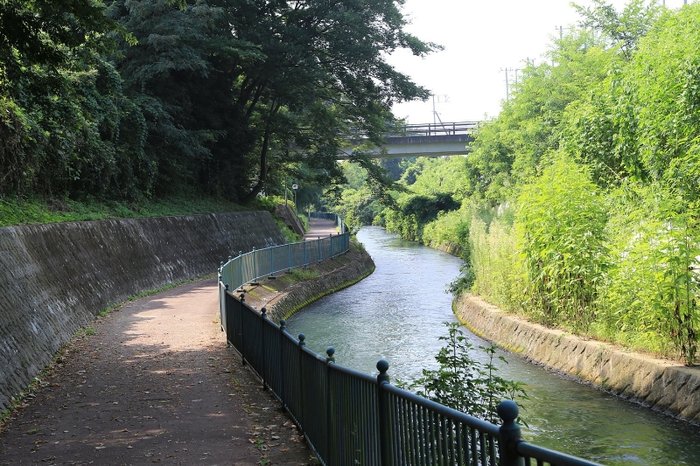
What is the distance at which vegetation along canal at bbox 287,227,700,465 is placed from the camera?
951 centimetres

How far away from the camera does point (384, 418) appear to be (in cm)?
474

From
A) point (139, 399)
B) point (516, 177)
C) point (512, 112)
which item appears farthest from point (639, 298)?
point (512, 112)

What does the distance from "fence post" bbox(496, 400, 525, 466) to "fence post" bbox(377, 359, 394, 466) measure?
1884mm

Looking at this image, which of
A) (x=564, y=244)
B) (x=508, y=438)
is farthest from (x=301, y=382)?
(x=564, y=244)

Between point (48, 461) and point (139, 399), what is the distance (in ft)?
7.83

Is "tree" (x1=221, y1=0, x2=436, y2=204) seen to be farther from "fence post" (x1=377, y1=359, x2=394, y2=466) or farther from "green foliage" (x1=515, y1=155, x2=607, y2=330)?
"fence post" (x1=377, y1=359, x2=394, y2=466)

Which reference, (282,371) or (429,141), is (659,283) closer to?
(282,371)

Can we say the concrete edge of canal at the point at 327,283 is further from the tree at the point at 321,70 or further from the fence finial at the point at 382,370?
the fence finial at the point at 382,370

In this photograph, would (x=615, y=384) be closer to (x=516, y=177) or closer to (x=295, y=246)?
(x=295, y=246)

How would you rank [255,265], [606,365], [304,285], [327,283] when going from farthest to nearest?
[327,283]
[304,285]
[255,265]
[606,365]

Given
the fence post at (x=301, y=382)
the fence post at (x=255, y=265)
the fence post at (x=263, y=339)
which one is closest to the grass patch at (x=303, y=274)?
the fence post at (x=255, y=265)

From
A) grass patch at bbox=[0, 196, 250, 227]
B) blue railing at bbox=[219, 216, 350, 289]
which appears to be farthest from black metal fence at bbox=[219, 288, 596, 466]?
grass patch at bbox=[0, 196, 250, 227]

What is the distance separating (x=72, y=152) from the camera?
1928 cm

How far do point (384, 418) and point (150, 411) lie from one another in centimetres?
489
